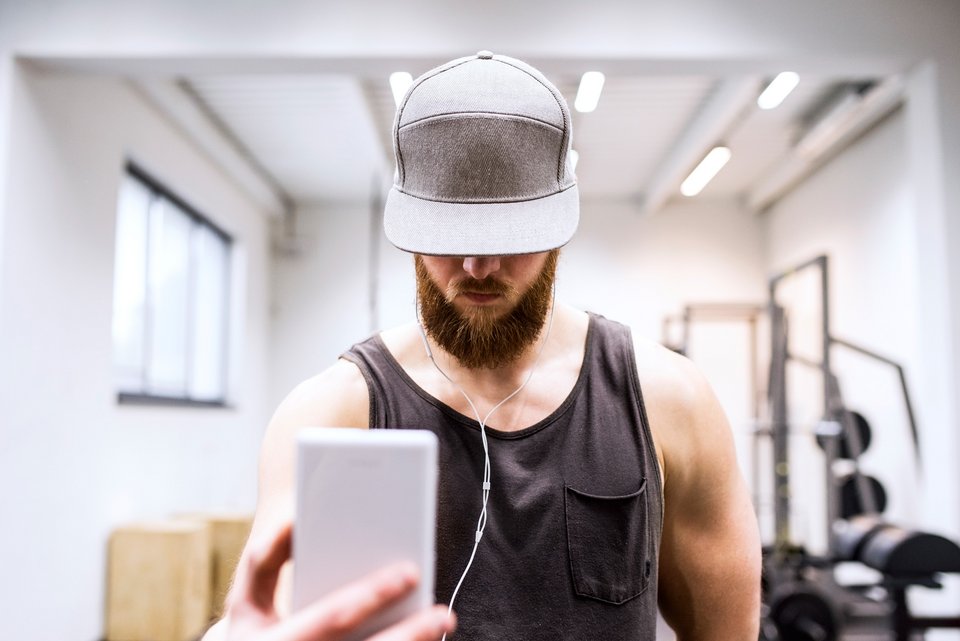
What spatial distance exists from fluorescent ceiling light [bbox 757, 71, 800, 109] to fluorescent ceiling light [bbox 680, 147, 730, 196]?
0.98 m

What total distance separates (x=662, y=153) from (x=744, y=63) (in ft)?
9.65

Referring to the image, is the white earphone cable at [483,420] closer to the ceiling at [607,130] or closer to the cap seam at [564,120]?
the cap seam at [564,120]

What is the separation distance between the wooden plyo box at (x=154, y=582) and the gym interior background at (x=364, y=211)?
0.28 ft

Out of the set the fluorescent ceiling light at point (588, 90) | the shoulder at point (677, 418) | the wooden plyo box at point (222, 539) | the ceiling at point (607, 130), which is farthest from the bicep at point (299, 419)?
the wooden plyo box at point (222, 539)

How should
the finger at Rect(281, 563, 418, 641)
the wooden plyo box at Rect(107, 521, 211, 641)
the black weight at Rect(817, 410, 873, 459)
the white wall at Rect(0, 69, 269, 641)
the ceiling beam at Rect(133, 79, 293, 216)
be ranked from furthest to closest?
1. the ceiling beam at Rect(133, 79, 293, 216)
2. the black weight at Rect(817, 410, 873, 459)
3. the wooden plyo box at Rect(107, 521, 211, 641)
4. the white wall at Rect(0, 69, 269, 641)
5. the finger at Rect(281, 563, 418, 641)

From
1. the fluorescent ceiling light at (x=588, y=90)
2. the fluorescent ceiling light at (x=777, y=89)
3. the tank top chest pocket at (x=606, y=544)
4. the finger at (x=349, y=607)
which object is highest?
the fluorescent ceiling light at (x=777, y=89)

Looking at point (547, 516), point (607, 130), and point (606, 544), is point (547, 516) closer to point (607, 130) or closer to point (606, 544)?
point (606, 544)

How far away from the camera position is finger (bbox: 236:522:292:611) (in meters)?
0.54

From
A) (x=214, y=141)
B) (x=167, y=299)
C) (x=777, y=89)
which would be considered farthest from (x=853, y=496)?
(x=214, y=141)

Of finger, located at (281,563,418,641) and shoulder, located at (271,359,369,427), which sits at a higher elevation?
shoulder, located at (271,359,369,427)

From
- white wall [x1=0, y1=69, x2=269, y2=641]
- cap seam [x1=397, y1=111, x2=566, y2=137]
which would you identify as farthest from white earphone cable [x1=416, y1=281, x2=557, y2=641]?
white wall [x1=0, y1=69, x2=269, y2=641]

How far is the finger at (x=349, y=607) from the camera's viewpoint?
1.62 ft

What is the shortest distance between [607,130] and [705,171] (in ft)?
3.17

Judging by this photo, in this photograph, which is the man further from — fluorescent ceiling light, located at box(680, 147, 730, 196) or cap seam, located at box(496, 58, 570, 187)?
fluorescent ceiling light, located at box(680, 147, 730, 196)
